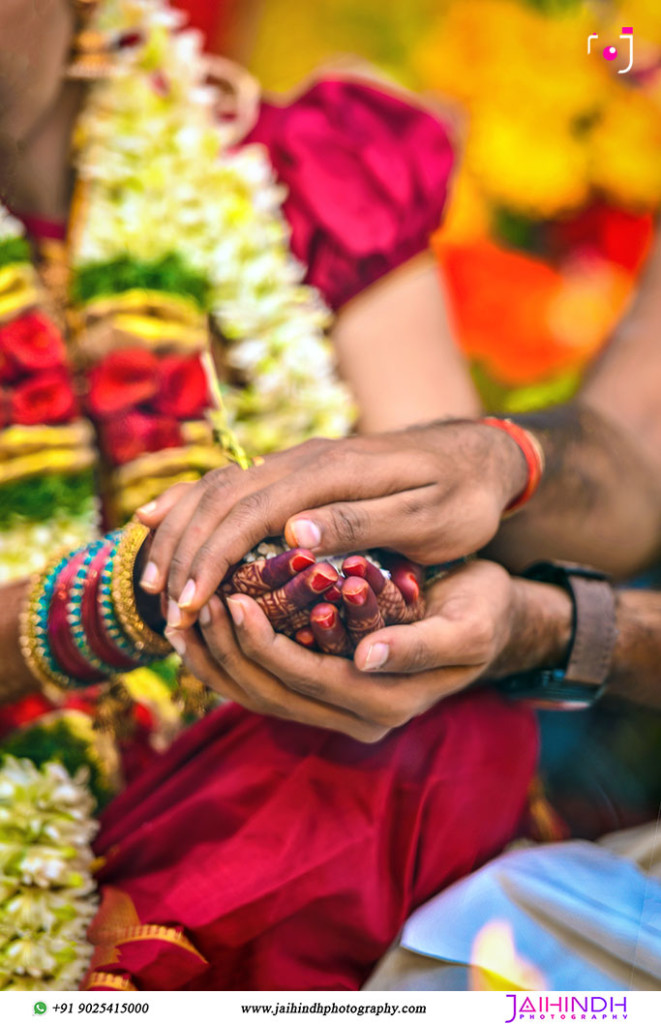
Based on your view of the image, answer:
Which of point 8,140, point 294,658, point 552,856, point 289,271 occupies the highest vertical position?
point 8,140

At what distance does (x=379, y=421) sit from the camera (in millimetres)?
726

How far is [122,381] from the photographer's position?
670 mm

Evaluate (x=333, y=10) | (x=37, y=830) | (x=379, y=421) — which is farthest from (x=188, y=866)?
(x=333, y=10)

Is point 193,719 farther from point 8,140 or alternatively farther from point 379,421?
point 8,140

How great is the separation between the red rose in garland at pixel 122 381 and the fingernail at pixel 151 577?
0.68 feet

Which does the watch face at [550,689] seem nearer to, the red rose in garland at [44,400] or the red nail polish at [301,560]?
the red nail polish at [301,560]

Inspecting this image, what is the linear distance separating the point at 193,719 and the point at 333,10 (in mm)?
593

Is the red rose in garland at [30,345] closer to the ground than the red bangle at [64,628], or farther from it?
farther from it

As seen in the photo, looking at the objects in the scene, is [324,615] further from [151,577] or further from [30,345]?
[30,345]

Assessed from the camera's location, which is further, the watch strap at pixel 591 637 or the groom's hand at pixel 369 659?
the watch strap at pixel 591 637

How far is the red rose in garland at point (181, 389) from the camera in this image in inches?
25.5

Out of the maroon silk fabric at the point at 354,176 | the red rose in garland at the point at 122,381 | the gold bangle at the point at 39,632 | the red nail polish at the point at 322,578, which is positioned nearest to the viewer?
the red nail polish at the point at 322,578

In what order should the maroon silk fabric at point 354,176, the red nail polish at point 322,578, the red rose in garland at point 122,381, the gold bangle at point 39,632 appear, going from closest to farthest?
the red nail polish at point 322,578 → the gold bangle at point 39,632 → the red rose in garland at point 122,381 → the maroon silk fabric at point 354,176

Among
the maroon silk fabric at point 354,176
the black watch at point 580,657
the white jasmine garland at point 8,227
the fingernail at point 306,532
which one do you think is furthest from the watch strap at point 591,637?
the white jasmine garland at point 8,227
